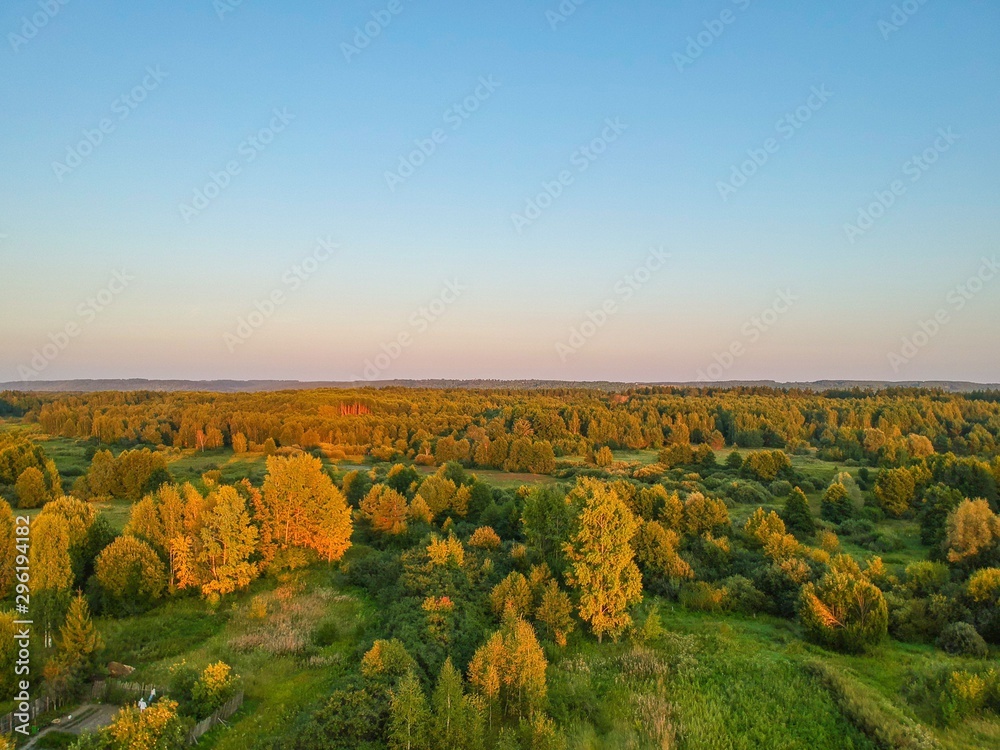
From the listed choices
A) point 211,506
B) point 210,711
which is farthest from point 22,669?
point 211,506

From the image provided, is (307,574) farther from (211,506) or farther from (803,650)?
(803,650)

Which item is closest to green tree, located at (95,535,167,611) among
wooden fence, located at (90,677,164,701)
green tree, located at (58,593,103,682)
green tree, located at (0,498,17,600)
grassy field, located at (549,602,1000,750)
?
green tree, located at (0,498,17,600)

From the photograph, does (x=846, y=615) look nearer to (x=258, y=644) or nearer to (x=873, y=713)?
(x=873, y=713)

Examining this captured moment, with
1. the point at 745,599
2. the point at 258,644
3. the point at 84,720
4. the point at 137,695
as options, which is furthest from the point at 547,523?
the point at 84,720

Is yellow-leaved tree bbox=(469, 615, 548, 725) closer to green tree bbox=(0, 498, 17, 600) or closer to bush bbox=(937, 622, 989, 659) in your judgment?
bush bbox=(937, 622, 989, 659)

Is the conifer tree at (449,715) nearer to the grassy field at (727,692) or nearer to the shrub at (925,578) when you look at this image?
the grassy field at (727,692)

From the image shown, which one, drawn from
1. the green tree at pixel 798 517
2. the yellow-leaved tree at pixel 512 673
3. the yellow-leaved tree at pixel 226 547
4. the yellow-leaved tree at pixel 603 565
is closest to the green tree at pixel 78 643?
the yellow-leaved tree at pixel 226 547
